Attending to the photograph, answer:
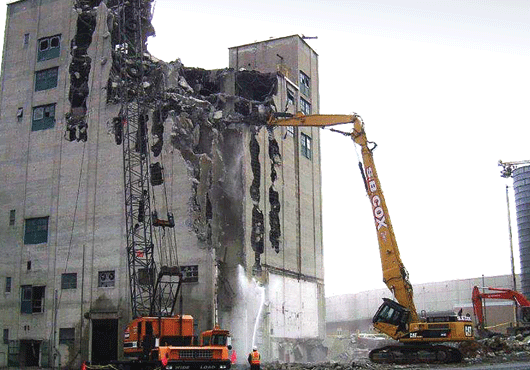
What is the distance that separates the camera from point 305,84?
62.3 m

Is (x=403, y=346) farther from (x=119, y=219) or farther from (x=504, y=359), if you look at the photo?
(x=119, y=219)

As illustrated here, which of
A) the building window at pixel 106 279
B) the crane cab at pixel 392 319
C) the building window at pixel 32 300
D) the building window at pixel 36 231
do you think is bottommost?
the crane cab at pixel 392 319

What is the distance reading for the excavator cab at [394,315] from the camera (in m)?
36.2

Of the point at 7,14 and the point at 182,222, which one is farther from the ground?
the point at 7,14

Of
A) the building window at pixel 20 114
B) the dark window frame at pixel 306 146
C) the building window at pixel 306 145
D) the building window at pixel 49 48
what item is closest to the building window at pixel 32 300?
the building window at pixel 20 114

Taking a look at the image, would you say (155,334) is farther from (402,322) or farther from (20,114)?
(20,114)

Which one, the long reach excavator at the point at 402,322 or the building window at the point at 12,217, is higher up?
the building window at the point at 12,217

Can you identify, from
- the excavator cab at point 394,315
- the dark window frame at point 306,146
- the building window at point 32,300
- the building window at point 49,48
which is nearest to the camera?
the excavator cab at point 394,315

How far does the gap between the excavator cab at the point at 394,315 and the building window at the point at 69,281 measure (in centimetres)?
2394

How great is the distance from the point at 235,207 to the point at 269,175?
5.07m

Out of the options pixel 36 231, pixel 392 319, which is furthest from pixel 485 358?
pixel 36 231

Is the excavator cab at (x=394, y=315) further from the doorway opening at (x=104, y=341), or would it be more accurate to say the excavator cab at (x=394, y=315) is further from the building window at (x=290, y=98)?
the building window at (x=290, y=98)

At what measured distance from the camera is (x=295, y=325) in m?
53.6

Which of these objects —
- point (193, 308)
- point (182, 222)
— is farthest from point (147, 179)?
point (193, 308)
